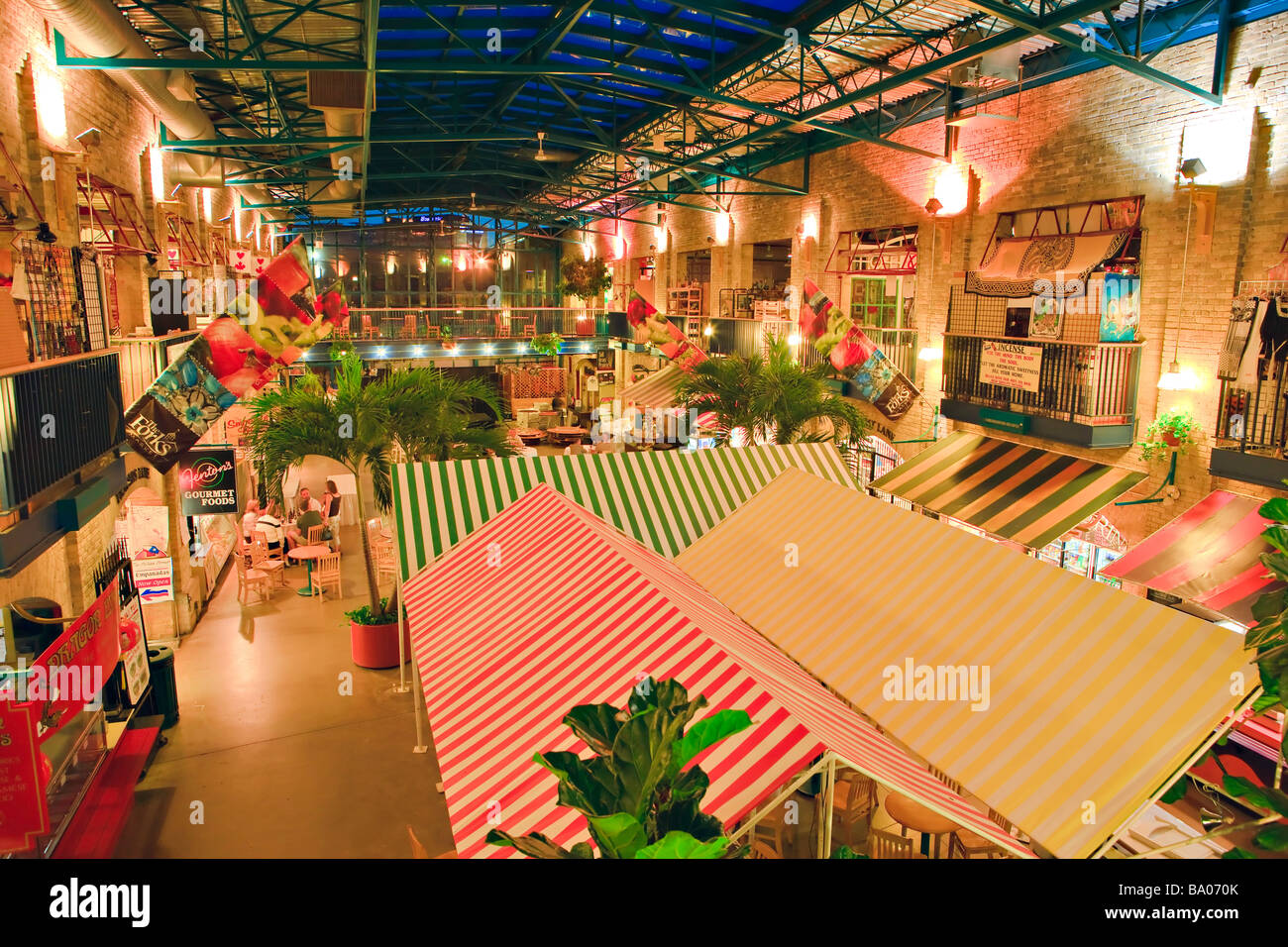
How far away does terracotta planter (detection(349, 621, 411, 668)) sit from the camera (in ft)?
38.6

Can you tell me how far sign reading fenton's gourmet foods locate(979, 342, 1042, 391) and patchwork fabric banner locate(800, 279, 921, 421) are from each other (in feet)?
4.82

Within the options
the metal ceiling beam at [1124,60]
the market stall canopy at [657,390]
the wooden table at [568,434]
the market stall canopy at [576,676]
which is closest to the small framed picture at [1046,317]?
the metal ceiling beam at [1124,60]

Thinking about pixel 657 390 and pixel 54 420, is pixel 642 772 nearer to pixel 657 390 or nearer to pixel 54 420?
pixel 54 420

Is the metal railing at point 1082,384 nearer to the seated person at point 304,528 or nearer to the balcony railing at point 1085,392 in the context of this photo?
the balcony railing at point 1085,392

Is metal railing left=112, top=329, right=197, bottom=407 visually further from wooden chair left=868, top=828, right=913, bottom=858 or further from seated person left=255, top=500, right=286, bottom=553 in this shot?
wooden chair left=868, top=828, right=913, bottom=858

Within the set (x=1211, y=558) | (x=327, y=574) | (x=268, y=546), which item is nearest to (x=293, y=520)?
(x=268, y=546)

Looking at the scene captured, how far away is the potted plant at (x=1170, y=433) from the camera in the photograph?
10.4 meters

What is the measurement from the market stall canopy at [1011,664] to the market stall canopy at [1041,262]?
20.7 feet

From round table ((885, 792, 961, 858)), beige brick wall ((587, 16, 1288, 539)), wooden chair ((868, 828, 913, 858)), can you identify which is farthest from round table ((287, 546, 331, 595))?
beige brick wall ((587, 16, 1288, 539))

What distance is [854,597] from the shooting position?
689 cm

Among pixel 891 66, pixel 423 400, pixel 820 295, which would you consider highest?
pixel 891 66
